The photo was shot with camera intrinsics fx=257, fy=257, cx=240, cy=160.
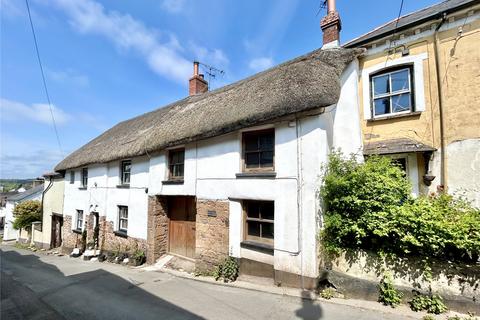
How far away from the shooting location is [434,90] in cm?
759

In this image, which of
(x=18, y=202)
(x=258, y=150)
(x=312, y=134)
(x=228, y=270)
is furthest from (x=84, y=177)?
(x=18, y=202)

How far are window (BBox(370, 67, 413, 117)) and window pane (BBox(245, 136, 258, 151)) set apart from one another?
4.26m

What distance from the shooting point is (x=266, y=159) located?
24.3 ft

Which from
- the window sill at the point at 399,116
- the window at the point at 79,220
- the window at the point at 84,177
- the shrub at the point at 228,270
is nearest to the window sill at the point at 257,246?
the shrub at the point at 228,270

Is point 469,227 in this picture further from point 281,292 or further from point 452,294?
point 281,292

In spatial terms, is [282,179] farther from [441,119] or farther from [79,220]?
[79,220]

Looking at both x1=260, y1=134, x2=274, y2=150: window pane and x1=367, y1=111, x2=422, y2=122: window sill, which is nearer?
x1=260, y1=134, x2=274, y2=150: window pane

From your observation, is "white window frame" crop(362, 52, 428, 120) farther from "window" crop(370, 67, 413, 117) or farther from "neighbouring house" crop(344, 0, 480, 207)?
Answer: "window" crop(370, 67, 413, 117)

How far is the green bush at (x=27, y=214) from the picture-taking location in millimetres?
23259

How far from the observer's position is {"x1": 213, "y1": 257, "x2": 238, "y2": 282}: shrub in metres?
7.39

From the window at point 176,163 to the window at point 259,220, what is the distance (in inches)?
144

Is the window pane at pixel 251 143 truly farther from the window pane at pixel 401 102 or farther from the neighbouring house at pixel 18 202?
the neighbouring house at pixel 18 202

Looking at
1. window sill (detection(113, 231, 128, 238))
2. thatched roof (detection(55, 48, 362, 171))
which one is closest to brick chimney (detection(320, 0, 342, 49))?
thatched roof (detection(55, 48, 362, 171))

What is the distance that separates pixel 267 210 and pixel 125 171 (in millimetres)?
9072
